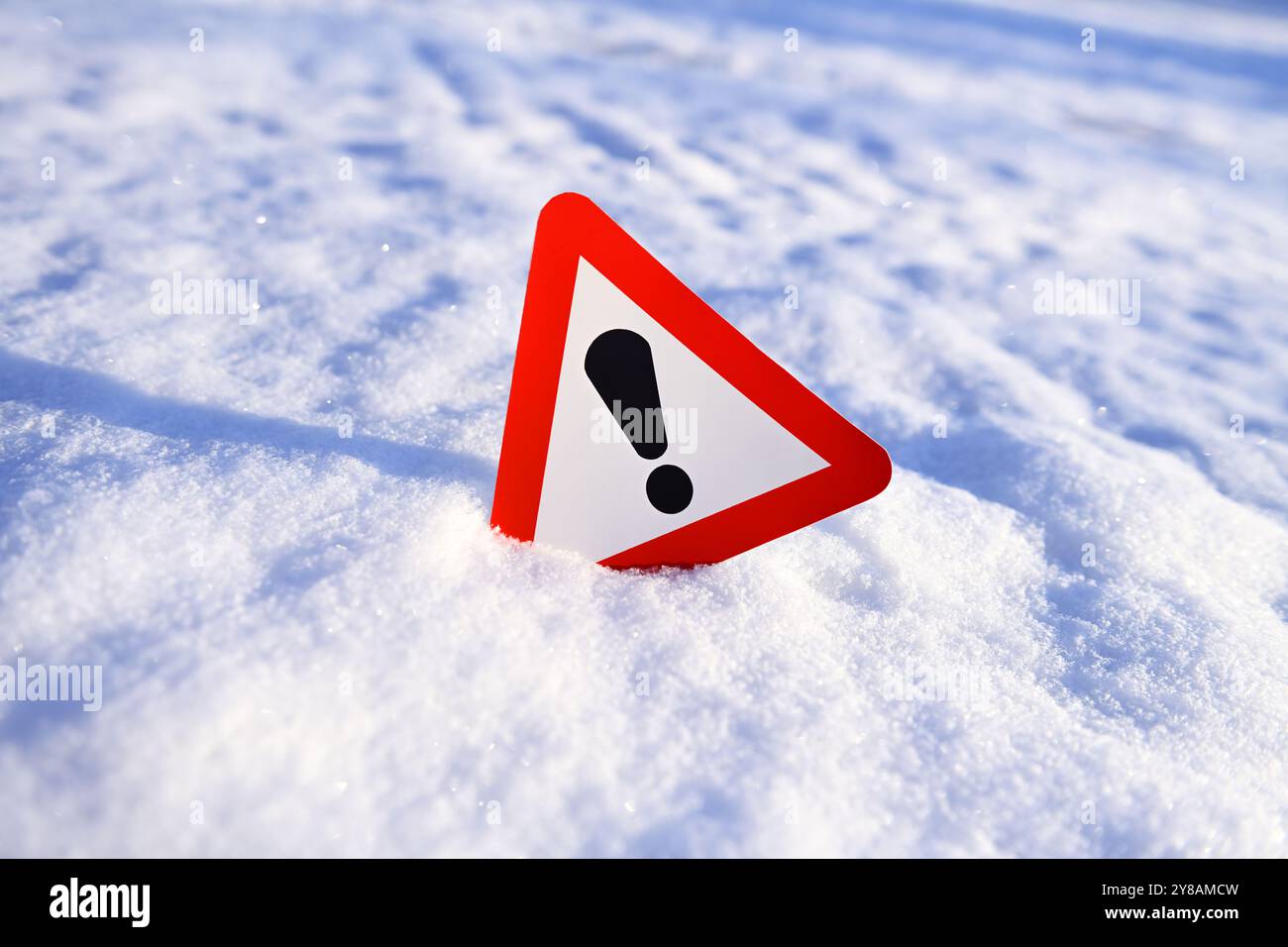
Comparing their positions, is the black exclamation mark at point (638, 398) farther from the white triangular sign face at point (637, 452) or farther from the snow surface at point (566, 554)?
the snow surface at point (566, 554)

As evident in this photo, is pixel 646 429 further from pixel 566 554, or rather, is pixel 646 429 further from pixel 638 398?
pixel 566 554

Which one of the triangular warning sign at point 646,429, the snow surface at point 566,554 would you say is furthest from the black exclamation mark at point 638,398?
the snow surface at point 566,554

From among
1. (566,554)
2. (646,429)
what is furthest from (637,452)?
(566,554)

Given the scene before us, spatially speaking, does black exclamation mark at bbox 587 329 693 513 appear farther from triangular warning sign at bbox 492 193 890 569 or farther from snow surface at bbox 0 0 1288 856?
snow surface at bbox 0 0 1288 856

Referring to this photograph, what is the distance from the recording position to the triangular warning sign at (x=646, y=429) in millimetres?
1284

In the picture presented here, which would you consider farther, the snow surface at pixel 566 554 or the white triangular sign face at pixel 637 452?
the white triangular sign face at pixel 637 452

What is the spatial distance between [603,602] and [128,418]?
0.96 meters

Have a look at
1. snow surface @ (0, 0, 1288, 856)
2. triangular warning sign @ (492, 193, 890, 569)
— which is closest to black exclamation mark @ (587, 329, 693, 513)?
triangular warning sign @ (492, 193, 890, 569)

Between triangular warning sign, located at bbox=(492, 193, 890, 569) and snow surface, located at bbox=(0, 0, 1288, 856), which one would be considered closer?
snow surface, located at bbox=(0, 0, 1288, 856)

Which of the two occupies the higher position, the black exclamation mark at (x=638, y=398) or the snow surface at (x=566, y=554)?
the black exclamation mark at (x=638, y=398)

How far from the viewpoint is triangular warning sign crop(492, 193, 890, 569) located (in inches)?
50.6

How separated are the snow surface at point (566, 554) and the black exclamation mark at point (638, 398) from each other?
0.14 m

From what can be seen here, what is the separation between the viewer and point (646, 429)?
133cm
